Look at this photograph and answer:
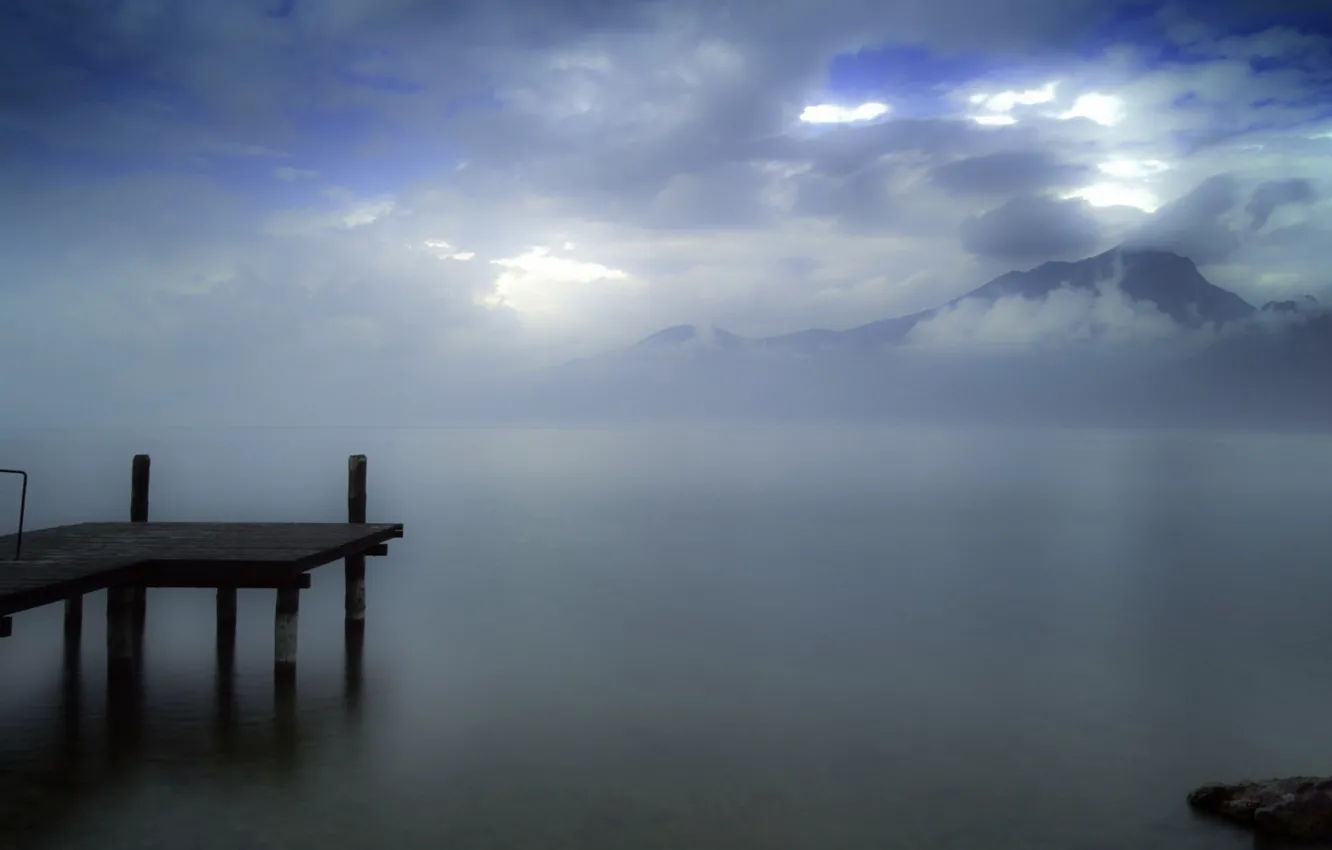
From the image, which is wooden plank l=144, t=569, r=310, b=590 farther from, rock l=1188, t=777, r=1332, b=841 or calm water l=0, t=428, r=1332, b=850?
rock l=1188, t=777, r=1332, b=841

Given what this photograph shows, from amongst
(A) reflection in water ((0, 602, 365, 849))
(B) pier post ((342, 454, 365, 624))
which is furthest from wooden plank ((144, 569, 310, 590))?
(B) pier post ((342, 454, 365, 624))

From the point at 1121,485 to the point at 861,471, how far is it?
15691mm

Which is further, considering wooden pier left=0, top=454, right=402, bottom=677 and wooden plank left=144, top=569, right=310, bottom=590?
wooden plank left=144, top=569, right=310, bottom=590

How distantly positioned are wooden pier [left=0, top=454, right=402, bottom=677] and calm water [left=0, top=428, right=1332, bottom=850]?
2.14ft

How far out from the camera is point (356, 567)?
52.6 ft

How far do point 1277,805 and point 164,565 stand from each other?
11.4 m

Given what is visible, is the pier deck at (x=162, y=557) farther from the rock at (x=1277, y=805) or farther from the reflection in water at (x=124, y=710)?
the rock at (x=1277, y=805)

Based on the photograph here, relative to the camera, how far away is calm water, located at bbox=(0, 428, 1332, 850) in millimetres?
8641

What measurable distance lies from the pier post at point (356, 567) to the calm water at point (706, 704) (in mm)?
694

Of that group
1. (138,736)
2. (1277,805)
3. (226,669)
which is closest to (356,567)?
(226,669)

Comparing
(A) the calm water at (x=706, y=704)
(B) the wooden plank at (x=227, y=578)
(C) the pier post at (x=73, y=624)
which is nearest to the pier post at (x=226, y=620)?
(A) the calm water at (x=706, y=704)

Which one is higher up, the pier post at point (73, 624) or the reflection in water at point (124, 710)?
the pier post at point (73, 624)

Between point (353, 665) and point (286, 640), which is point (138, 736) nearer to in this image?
point (286, 640)

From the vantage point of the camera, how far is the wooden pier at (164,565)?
416 inches
